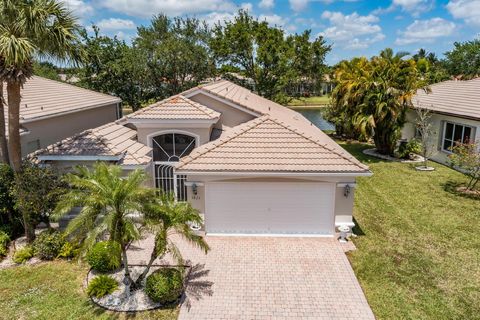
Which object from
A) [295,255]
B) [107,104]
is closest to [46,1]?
[295,255]

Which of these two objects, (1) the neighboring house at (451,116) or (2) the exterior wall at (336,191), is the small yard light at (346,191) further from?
A: (1) the neighboring house at (451,116)

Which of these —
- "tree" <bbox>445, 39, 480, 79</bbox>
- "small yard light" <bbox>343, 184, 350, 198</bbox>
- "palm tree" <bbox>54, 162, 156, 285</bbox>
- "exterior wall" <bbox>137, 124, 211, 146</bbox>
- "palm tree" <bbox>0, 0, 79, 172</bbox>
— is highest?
"tree" <bbox>445, 39, 480, 79</bbox>

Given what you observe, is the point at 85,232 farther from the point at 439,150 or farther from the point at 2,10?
the point at 439,150

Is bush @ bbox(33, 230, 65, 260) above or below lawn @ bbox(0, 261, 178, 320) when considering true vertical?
above

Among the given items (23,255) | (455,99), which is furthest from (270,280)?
(455,99)

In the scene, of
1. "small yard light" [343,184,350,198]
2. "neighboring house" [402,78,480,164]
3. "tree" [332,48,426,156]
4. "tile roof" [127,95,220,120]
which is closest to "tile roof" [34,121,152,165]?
"tile roof" [127,95,220,120]

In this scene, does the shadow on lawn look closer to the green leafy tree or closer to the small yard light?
the small yard light
